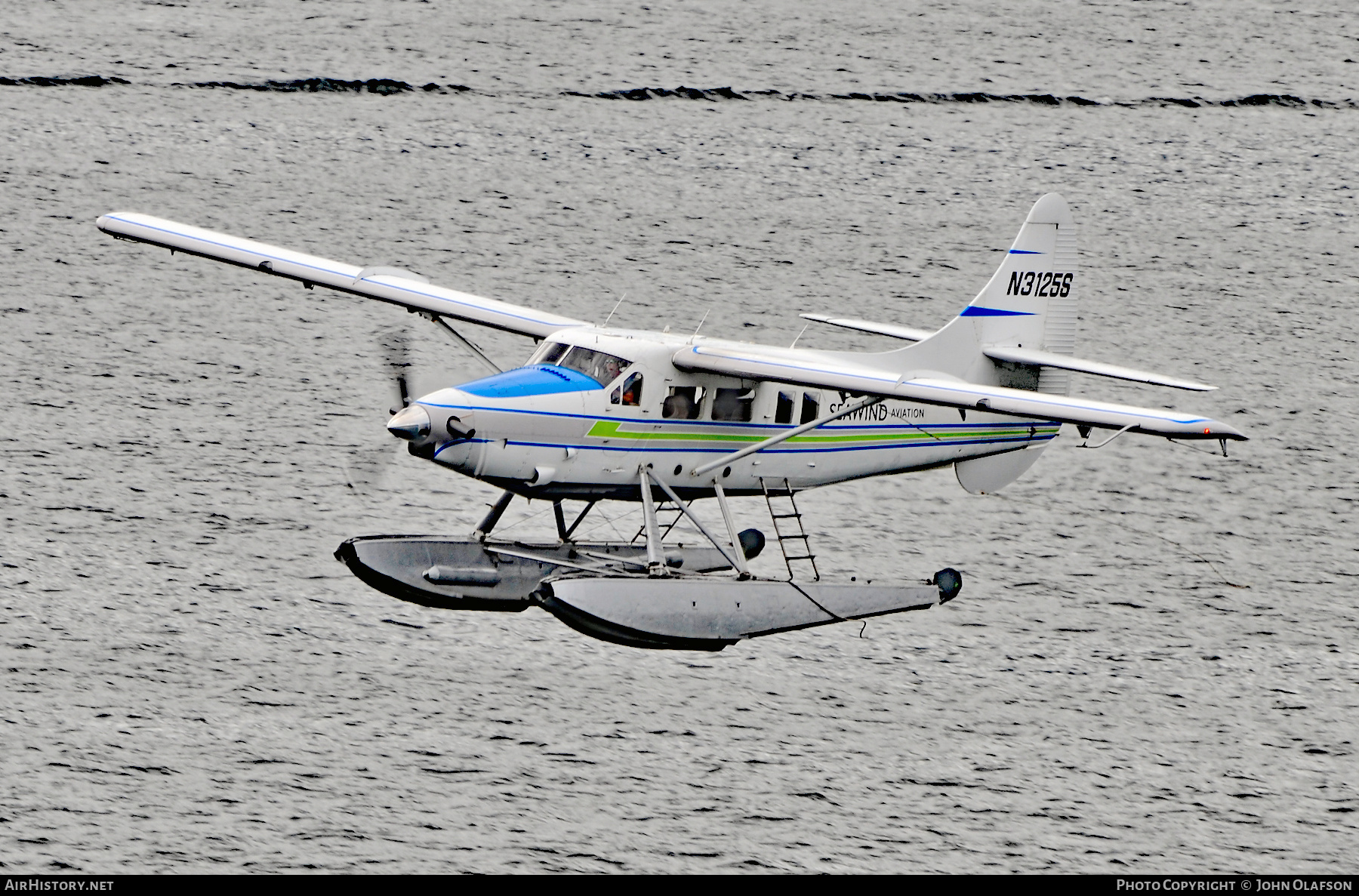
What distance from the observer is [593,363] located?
2111 centimetres

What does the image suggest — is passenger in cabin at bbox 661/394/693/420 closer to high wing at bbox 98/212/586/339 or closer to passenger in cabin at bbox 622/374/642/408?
passenger in cabin at bbox 622/374/642/408

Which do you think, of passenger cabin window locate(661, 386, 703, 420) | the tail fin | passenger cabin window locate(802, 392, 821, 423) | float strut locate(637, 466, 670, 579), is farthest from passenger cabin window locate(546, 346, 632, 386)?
the tail fin

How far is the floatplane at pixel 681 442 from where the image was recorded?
66.5 ft

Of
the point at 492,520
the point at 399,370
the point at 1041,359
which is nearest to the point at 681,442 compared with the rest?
the point at 492,520

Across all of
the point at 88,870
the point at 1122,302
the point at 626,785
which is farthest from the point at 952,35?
the point at 88,870

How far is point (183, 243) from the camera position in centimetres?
2534

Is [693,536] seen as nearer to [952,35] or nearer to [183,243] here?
[183,243]

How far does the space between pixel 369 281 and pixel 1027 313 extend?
9.09 metres

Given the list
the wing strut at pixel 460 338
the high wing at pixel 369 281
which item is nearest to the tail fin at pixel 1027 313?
the high wing at pixel 369 281

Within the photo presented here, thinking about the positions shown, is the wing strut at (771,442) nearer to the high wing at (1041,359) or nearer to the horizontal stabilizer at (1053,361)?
the high wing at (1041,359)

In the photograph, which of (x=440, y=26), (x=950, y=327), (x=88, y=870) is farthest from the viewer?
(x=440, y=26)

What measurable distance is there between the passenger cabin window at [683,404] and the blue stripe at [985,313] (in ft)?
15.3

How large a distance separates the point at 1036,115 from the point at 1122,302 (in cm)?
1283

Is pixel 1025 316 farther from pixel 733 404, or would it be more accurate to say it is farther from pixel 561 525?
pixel 561 525
